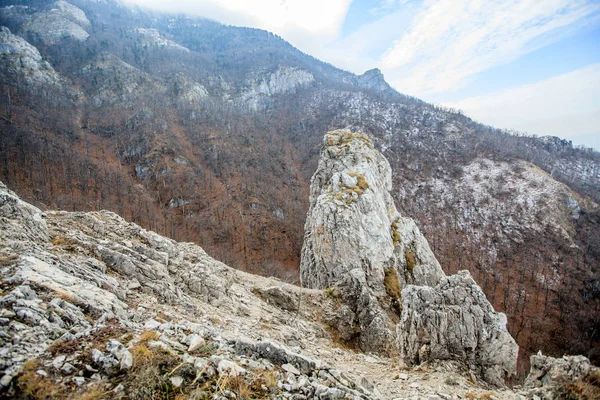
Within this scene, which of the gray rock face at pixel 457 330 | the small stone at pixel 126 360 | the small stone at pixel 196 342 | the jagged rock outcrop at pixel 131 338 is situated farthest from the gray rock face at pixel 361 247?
the small stone at pixel 126 360

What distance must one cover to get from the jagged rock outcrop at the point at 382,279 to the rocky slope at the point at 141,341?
106 centimetres

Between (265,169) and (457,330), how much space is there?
3479 inches

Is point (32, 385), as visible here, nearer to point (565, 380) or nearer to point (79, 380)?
point (79, 380)

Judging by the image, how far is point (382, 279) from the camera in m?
26.3

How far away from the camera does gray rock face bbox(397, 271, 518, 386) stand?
44.6ft

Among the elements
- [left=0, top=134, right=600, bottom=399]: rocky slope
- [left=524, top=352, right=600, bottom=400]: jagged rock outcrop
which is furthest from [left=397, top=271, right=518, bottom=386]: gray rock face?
[left=524, top=352, right=600, bottom=400]: jagged rock outcrop

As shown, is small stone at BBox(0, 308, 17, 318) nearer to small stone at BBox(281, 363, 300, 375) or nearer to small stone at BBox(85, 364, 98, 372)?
small stone at BBox(85, 364, 98, 372)

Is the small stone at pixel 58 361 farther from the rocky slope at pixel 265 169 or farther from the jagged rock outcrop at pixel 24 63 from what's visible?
the jagged rock outcrop at pixel 24 63

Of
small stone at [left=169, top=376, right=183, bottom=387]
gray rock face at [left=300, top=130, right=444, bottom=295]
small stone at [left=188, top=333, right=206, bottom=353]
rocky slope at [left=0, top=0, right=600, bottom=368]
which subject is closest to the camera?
small stone at [left=169, top=376, right=183, bottom=387]

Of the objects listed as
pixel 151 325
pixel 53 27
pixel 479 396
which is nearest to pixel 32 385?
pixel 151 325

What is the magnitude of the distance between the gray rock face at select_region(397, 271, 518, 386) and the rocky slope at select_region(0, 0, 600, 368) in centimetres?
4634

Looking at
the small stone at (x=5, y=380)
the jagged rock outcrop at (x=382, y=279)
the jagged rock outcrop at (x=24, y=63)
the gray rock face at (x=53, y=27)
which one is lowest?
the jagged rock outcrop at (x=382, y=279)

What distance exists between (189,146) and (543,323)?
105493 millimetres

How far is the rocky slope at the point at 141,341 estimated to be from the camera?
5.07m
